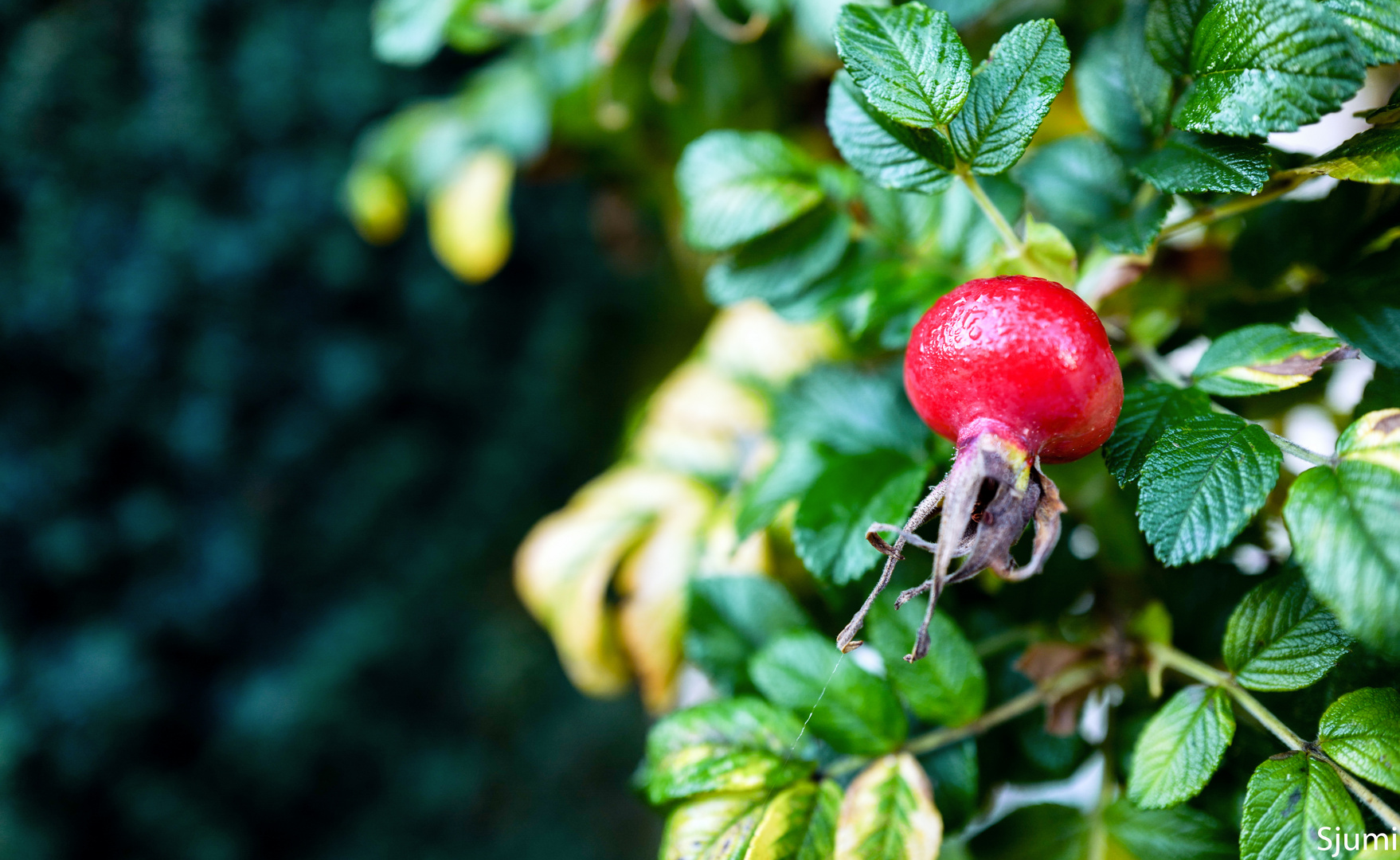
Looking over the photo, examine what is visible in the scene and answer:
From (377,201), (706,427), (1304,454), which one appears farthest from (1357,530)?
(377,201)

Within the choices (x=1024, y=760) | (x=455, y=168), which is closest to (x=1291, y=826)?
(x=1024, y=760)

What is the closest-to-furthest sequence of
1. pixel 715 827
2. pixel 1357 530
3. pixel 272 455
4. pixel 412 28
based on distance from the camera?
1. pixel 1357 530
2. pixel 715 827
3. pixel 412 28
4. pixel 272 455

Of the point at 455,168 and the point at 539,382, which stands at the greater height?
the point at 455,168

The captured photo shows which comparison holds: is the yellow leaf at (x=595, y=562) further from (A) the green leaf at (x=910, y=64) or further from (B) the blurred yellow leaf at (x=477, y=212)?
(A) the green leaf at (x=910, y=64)

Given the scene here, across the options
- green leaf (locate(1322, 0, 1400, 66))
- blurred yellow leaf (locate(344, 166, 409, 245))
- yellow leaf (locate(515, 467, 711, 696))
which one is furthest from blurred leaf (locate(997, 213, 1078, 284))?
blurred yellow leaf (locate(344, 166, 409, 245))

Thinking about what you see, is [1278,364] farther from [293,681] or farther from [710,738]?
[293,681]

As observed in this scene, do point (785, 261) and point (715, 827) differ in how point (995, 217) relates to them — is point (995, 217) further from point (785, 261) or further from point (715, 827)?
point (715, 827)

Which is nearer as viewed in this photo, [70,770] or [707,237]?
[707,237]
